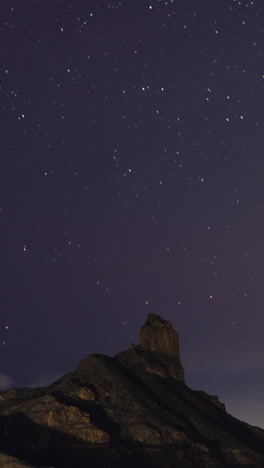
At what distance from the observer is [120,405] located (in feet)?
567

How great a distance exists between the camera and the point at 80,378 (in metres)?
184

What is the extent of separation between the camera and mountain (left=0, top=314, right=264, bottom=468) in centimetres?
14525

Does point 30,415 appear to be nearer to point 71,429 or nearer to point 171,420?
point 71,429

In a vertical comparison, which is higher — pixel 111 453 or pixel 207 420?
pixel 207 420

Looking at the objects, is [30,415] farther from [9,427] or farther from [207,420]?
[207,420]

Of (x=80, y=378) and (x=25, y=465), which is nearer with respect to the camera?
(x=25, y=465)

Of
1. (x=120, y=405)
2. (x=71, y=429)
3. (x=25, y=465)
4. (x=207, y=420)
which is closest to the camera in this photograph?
(x=25, y=465)

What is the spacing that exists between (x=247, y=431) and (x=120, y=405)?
42961 millimetres

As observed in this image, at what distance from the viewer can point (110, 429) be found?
15825cm

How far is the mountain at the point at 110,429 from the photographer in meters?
145

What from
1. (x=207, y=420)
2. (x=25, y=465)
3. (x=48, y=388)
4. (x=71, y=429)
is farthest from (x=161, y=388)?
(x=25, y=465)

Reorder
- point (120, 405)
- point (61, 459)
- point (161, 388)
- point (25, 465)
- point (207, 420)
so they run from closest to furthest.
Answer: point (25, 465)
point (61, 459)
point (120, 405)
point (207, 420)
point (161, 388)

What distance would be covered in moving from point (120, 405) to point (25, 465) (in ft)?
172

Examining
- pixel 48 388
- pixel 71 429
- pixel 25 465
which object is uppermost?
pixel 48 388
